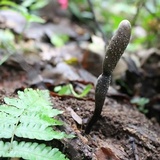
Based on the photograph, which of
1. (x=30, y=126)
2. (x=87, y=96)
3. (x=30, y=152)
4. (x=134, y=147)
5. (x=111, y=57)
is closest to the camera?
(x=30, y=152)

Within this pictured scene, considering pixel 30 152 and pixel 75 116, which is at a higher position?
pixel 30 152

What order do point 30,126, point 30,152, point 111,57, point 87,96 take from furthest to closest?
point 87,96
point 111,57
point 30,126
point 30,152

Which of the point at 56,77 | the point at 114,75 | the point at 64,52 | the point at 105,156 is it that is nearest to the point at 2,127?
the point at 105,156

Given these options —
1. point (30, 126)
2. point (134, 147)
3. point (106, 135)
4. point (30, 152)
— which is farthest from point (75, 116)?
point (30, 152)

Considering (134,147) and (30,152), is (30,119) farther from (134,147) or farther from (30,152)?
(134,147)

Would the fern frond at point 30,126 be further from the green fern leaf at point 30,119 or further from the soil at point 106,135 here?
the soil at point 106,135

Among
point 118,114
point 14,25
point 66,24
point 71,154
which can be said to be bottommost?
point 66,24

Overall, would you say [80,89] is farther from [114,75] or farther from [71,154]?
[71,154]
